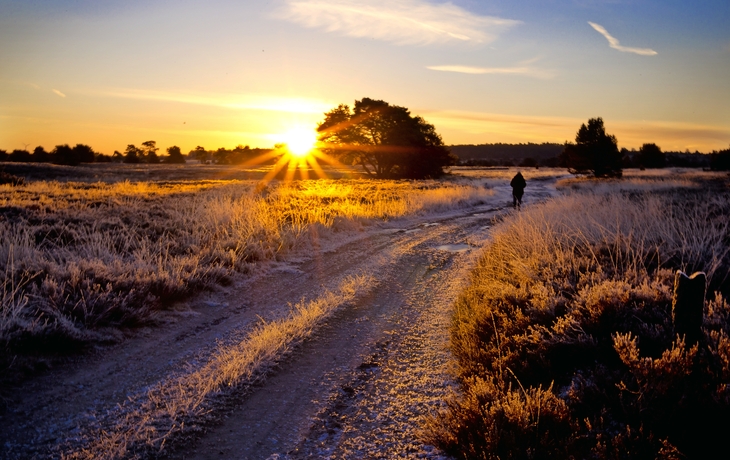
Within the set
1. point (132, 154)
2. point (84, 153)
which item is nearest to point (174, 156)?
point (132, 154)

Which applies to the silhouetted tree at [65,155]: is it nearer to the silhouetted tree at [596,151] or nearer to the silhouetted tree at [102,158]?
the silhouetted tree at [102,158]

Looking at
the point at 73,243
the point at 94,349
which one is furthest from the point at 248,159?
the point at 94,349

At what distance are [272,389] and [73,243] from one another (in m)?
8.34

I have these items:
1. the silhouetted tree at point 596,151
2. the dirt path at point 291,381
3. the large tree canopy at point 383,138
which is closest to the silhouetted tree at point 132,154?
the large tree canopy at point 383,138

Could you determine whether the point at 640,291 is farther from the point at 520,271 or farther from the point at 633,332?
the point at 520,271

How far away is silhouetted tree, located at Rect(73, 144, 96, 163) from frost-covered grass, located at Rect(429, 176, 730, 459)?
291 feet

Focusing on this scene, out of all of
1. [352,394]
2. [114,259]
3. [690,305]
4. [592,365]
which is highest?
[690,305]

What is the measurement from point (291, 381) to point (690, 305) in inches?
153

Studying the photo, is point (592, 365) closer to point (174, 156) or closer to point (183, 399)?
point (183, 399)

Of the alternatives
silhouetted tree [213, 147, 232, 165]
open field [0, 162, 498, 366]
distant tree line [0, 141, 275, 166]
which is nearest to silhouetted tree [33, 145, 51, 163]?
distant tree line [0, 141, 275, 166]

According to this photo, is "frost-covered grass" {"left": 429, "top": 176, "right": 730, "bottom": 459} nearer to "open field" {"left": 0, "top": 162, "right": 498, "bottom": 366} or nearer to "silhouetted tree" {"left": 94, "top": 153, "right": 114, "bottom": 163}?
"open field" {"left": 0, "top": 162, "right": 498, "bottom": 366}

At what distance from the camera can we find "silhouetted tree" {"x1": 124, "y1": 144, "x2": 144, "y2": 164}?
91.3 metres

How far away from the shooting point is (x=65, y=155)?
2987 inches

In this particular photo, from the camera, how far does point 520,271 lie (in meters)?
7.33
